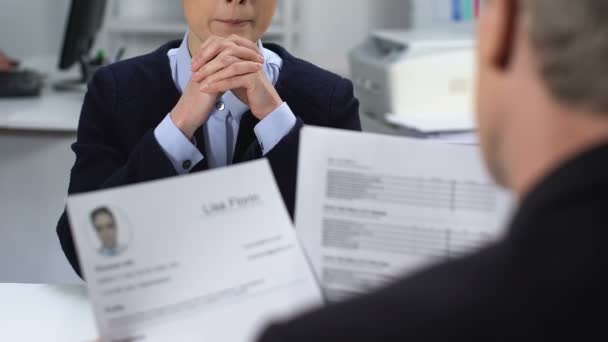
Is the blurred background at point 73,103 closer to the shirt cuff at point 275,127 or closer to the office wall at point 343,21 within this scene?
the office wall at point 343,21

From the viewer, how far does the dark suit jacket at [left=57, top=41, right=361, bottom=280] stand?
130 centimetres

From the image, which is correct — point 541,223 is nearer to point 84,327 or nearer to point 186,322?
point 186,322

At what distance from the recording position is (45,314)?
1.21 m

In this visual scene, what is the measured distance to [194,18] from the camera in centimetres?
135

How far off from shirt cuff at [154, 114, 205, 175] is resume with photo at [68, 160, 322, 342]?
325mm

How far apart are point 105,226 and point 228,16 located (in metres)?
0.53

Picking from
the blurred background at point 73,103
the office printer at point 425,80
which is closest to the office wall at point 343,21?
the blurred background at point 73,103

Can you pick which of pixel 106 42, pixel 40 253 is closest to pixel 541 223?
pixel 40 253

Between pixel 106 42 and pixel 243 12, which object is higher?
pixel 243 12

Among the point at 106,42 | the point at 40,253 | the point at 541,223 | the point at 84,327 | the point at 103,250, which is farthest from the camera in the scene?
the point at 106,42

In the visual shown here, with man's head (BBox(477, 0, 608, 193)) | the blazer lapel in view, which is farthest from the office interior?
man's head (BBox(477, 0, 608, 193))

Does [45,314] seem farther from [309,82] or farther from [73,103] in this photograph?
[73,103]

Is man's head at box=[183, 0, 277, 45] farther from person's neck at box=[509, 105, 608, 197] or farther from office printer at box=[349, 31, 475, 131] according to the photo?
office printer at box=[349, 31, 475, 131]

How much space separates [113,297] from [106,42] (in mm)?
2759
